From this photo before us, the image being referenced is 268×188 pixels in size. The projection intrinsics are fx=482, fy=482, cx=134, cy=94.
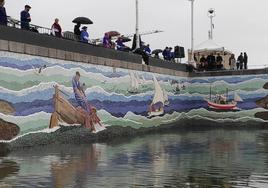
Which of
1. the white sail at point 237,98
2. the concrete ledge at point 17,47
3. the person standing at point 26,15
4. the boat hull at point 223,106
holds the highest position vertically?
the person standing at point 26,15

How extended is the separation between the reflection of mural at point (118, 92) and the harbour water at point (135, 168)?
1994 millimetres

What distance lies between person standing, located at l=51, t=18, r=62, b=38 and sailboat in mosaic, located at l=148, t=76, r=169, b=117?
9624 millimetres

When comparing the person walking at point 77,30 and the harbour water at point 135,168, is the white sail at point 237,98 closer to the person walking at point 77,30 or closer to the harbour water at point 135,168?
the person walking at point 77,30

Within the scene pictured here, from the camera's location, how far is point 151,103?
28.2 meters

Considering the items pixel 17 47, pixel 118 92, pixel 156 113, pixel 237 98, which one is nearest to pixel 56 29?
pixel 17 47

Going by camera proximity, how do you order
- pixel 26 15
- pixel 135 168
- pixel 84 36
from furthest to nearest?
pixel 84 36, pixel 26 15, pixel 135 168

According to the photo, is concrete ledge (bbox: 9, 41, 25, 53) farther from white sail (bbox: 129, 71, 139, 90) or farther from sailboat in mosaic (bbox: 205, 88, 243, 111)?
sailboat in mosaic (bbox: 205, 88, 243, 111)

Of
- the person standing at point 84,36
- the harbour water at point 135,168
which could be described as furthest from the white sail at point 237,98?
the harbour water at point 135,168

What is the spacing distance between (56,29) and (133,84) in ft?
23.6

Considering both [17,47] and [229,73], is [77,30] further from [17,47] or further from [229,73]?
[229,73]

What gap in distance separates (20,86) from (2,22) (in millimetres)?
2312

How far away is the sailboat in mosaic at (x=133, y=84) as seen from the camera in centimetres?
2561

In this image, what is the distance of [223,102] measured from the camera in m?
33.8

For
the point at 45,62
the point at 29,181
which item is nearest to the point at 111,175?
the point at 29,181
